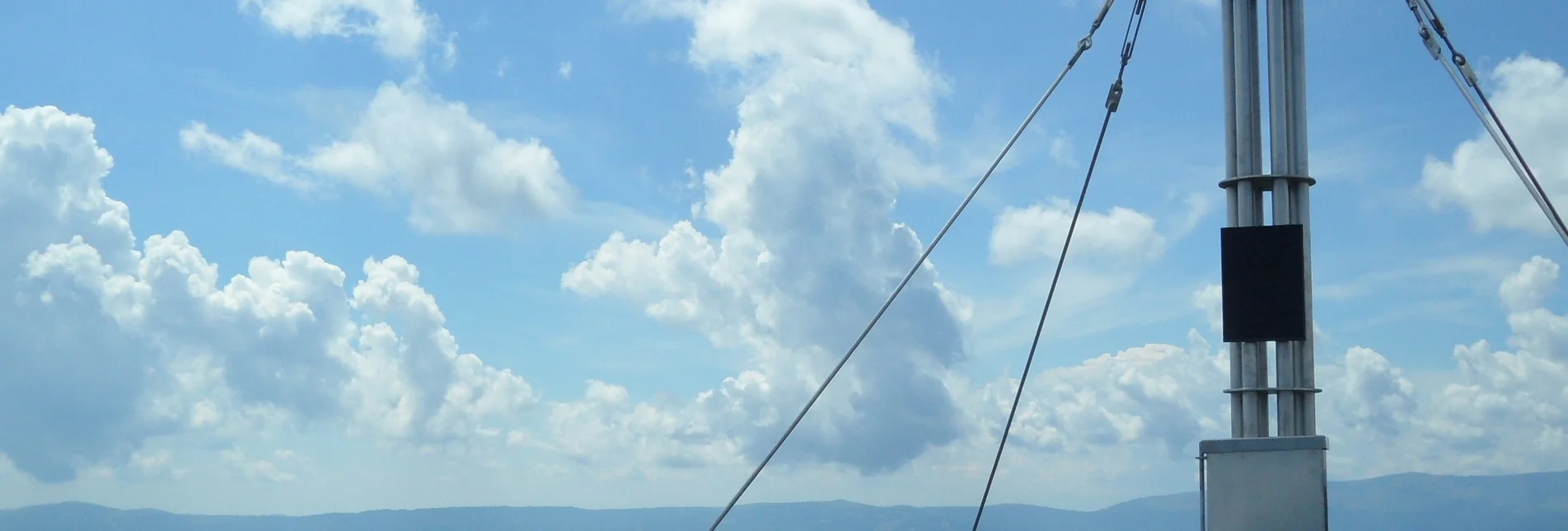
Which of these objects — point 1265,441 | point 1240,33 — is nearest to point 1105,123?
point 1240,33

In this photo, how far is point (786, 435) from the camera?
19734mm

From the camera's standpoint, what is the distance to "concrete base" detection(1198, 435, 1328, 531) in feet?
53.1

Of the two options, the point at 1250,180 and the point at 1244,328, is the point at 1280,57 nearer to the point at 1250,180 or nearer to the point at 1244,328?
the point at 1250,180

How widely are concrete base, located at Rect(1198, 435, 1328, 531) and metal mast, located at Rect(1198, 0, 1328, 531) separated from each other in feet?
0.14

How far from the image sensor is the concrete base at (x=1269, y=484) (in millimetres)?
16172

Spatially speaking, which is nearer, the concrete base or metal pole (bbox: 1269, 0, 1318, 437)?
the concrete base

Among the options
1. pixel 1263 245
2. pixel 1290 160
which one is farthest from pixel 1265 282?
pixel 1290 160

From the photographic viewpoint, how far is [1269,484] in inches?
642

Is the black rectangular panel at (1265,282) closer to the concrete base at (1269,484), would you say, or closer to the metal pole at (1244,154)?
the metal pole at (1244,154)

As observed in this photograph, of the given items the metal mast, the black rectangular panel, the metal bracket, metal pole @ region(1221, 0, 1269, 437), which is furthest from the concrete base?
the metal bracket

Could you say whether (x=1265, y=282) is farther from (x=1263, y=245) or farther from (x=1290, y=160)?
(x=1290, y=160)

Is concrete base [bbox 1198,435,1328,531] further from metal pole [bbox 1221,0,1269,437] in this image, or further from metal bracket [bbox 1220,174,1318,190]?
metal bracket [bbox 1220,174,1318,190]

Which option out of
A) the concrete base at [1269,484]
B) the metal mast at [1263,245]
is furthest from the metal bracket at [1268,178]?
the concrete base at [1269,484]

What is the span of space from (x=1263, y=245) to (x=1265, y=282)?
0.50 metres
